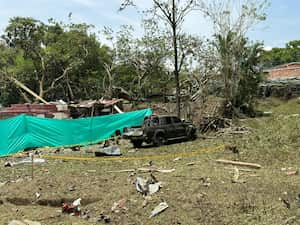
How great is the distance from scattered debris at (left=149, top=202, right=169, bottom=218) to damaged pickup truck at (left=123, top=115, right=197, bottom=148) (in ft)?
32.4

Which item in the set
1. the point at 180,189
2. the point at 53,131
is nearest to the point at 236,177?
the point at 180,189

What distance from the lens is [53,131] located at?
1775cm

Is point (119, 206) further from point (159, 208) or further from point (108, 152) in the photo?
point (108, 152)

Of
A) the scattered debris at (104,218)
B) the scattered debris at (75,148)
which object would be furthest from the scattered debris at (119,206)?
the scattered debris at (75,148)

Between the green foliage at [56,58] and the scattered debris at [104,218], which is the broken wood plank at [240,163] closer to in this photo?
the scattered debris at [104,218]

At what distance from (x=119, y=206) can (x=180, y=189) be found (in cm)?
143

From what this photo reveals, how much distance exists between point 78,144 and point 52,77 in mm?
21876

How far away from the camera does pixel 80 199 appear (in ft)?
27.0

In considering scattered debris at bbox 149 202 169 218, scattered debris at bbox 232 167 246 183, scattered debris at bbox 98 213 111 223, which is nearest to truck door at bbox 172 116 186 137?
scattered debris at bbox 232 167 246 183

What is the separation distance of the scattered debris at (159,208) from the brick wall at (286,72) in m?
33.2

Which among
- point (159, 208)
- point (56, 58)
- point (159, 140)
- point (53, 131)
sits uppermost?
point (56, 58)

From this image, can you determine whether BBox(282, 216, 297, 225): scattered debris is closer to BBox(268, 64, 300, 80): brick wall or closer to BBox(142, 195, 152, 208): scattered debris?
BBox(142, 195, 152, 208): scattered debris

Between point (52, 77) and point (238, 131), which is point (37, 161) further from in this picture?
point (52, 77)

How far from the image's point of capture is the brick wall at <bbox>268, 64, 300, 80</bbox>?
37.2 metres
